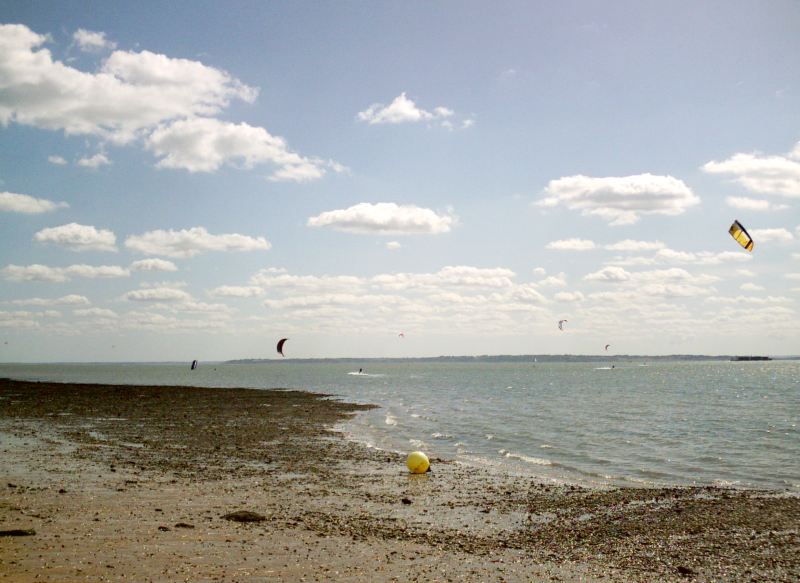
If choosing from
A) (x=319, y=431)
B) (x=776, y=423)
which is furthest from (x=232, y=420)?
(x=776, y=423)

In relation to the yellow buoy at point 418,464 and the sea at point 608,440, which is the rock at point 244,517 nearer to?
the yellow buoy at point 418,464

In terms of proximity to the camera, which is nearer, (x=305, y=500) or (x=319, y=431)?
(x=305, y=500)

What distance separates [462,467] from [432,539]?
9555 mm

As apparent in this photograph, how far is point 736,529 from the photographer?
13.0 m

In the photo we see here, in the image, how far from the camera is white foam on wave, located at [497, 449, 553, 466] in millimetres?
23062

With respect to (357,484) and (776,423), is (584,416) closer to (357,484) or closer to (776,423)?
(776,423)

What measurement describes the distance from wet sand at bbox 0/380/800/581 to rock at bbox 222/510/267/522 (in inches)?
5.5

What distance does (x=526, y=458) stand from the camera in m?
24.2

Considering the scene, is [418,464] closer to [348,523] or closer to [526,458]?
[526,458]

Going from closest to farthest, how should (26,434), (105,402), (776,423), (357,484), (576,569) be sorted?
(576,569) < (357,484) < (26,434) < (776,423) < (105,402)

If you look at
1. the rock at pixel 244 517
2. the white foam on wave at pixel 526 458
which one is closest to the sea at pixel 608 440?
the white foam on wave at pixel 526 458

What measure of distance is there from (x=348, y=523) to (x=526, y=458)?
42.0ft

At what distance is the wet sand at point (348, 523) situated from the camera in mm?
9953

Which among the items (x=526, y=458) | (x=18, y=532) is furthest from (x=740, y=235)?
(x=18, y=532)
